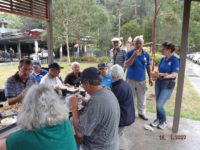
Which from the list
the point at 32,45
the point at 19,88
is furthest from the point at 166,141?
the point at 32,45

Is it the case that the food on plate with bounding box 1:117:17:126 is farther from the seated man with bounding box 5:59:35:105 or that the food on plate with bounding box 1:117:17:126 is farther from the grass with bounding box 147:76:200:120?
the grass with bounding box 147:76:200:120

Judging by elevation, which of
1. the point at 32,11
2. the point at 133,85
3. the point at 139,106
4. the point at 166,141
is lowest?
the point at 166,141

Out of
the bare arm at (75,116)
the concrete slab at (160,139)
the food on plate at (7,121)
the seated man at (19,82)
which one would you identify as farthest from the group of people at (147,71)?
the food on plate at (7,121)

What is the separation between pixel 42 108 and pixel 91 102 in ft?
1.77

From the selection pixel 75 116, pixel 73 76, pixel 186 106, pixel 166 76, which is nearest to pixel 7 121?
pixel 75 116

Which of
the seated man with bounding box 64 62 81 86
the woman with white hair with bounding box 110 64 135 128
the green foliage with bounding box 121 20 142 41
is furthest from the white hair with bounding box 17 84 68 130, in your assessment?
the green foliage with bounding box 121 20 142 41

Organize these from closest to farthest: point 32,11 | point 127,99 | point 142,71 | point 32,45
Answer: point 127,99 < point 32,11 < point 142,71 < point 32,45

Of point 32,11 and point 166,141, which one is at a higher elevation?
point 32,11

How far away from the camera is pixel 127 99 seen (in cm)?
225

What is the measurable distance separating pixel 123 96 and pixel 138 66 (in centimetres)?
151

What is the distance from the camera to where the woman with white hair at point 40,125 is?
3.57ft

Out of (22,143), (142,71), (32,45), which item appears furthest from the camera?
(32,45)

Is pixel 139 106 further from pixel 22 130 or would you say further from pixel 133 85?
pixel 22 130

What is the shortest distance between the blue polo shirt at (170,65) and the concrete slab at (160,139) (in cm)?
100
